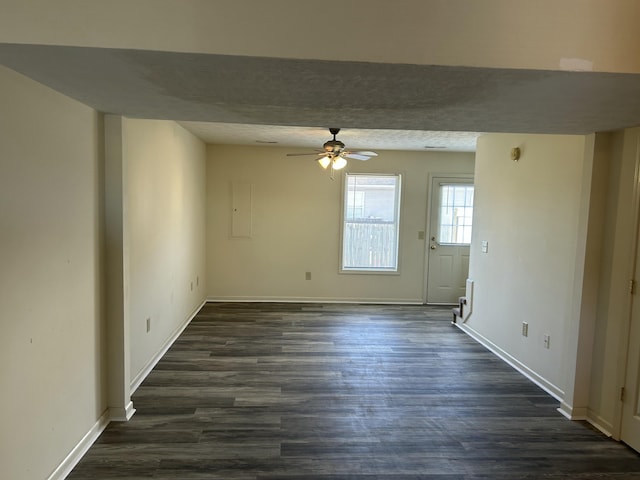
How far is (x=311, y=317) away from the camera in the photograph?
537 centimetres

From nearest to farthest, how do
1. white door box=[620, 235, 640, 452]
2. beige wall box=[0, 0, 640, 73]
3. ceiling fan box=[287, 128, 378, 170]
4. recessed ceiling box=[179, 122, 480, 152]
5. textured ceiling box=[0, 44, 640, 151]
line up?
1. beige wall box=[0, 0, 640, 73]
2. textured ceiling box=[0, 44, 640, 151]
3. white door box=[620, 235, 640, 452]
4. ceiling fan box=[287, 128, 378, 170]
5. recessed ceiling box=[179, 122, 480, 152]

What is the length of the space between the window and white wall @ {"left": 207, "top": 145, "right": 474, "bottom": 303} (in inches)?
5.4

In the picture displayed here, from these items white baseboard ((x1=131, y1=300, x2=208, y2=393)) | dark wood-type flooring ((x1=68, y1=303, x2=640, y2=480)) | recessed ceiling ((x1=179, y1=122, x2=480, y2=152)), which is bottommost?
dark wood-type flooring ((x1=68, y1=303, x2=640, y2=480))

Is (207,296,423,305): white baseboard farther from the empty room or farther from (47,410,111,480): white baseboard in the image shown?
(47,410,111,480): white baseboard

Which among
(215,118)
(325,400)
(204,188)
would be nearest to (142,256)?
(215,118)

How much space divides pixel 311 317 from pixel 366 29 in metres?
4.34

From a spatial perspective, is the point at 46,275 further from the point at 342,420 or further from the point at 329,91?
the point at 342,420

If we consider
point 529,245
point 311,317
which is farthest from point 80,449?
point 529,245

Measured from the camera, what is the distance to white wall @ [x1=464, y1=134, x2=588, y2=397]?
10.4 ft

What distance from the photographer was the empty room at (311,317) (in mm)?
1492

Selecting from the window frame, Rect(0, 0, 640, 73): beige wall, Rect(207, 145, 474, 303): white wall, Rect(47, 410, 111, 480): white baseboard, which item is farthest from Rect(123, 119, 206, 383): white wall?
the window frame

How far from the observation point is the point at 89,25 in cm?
139

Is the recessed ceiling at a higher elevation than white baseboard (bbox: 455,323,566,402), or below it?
higher

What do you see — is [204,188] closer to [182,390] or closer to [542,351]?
[182,390]
